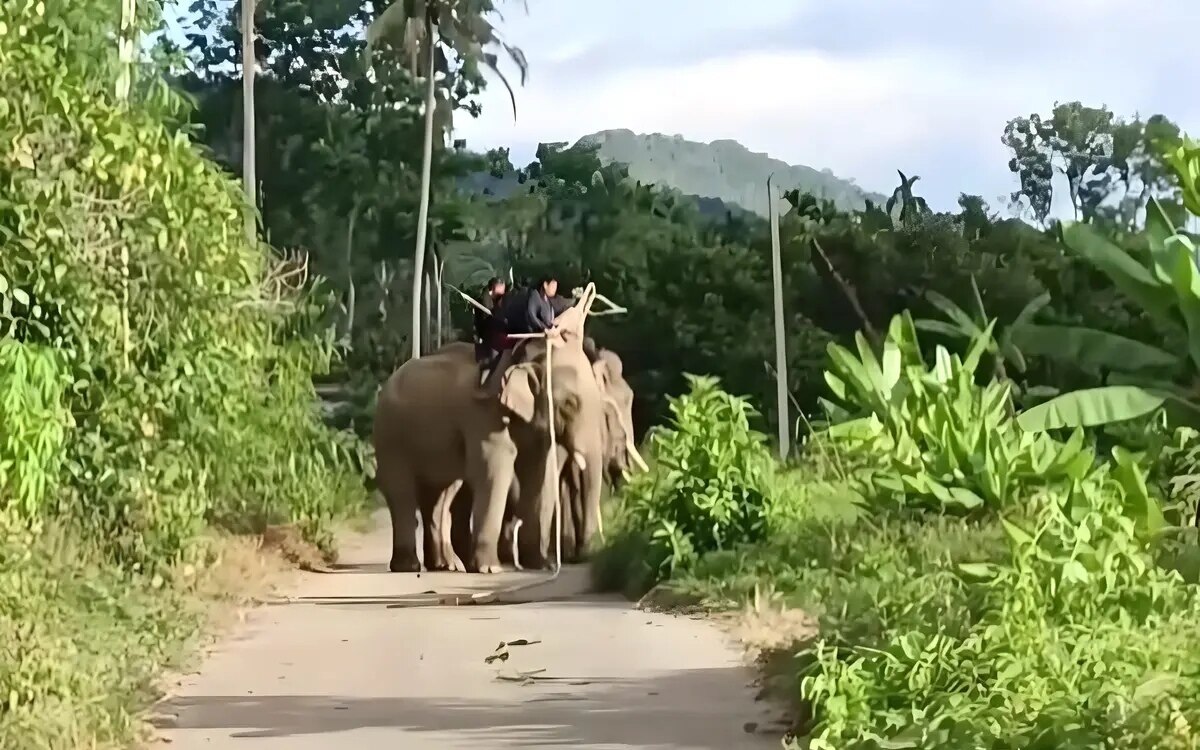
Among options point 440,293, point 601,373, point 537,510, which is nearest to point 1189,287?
point 537,510

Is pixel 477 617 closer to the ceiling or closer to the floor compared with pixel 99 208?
closer to the floor

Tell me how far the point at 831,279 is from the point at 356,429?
24.9 ft

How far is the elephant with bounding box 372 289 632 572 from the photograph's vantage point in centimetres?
1286

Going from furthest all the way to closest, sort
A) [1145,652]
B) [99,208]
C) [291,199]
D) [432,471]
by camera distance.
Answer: [291,199]
[432,471]
[99,208]
[1145,652]

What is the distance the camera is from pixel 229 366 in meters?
9.90

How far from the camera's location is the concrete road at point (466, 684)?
6066mm

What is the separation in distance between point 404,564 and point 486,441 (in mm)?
1366

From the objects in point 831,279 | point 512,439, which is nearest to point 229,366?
point 512,439

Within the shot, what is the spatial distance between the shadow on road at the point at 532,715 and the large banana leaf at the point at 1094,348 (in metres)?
3.15

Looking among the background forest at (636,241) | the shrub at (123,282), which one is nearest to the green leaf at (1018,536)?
the shrub at (123,282)

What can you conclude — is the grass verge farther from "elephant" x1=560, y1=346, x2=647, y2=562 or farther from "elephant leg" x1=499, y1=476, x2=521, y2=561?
"elephant" x1=560, y1=346, x2=647, y2=562

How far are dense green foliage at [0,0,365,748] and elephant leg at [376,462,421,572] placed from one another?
2809mm

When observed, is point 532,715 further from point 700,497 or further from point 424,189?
point 424,189

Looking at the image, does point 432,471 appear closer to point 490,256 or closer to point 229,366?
point 229,366
